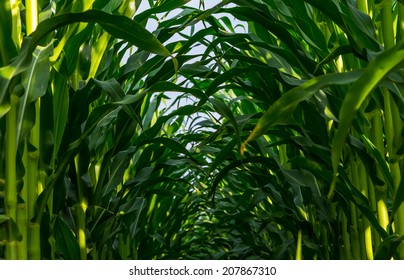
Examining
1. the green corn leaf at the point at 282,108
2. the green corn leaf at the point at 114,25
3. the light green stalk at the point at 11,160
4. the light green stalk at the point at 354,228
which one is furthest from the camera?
the light green stalk at the point at 354,228

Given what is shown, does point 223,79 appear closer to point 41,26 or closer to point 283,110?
point 41,26

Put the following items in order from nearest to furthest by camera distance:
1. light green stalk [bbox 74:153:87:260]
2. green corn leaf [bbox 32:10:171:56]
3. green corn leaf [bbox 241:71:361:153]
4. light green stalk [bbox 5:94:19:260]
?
green corn leaf [bbox 241:71:361:153] → green corn leaf [bbox 32:10:171:56] → light green stalk [bbox 5:94:19:260] → light green stalk [bbox 74:153:87:260]

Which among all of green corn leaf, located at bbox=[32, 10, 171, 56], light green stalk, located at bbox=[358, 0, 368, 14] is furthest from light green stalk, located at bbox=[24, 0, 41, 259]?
light green stalk, located at bbox=[358, 0, 368, 14]

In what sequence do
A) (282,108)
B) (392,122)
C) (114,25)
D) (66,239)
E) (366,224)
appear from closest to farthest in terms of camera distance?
(282,108)
(114,25)
(392,122)
(366,224)
(66,239)

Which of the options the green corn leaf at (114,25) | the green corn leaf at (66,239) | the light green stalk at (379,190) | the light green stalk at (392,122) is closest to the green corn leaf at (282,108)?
the green corn leaf at (114,25)

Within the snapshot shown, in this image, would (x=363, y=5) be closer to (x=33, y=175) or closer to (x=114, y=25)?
(x=114, y=25)

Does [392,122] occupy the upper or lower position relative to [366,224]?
upper

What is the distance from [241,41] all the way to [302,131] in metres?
0.24

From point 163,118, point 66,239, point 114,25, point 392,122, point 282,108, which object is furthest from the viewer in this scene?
point 163,118

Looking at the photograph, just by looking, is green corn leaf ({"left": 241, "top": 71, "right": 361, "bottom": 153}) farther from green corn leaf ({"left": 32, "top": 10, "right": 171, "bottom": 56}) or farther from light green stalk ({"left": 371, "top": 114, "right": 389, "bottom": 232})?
light green stalk ({"left": 371, "top": 114, "right": 389, "bottom": 232})

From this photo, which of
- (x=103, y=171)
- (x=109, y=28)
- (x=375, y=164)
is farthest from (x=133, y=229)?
(x=109, y=28)

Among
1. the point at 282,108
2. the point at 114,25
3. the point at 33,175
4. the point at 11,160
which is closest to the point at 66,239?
the point at 33,175

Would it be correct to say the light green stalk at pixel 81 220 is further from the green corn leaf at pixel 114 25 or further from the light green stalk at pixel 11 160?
the green corn leaf at pixel 114 25

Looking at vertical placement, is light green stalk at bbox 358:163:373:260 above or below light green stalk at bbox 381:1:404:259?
below
